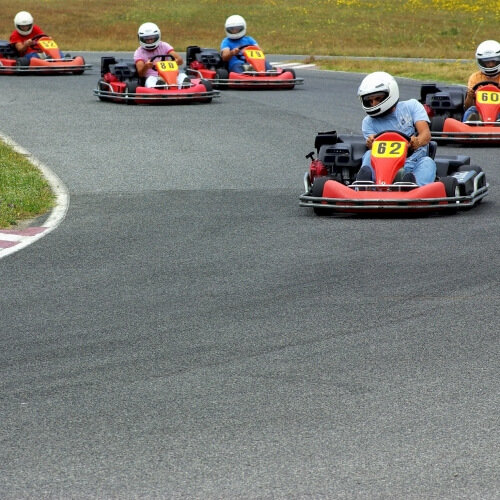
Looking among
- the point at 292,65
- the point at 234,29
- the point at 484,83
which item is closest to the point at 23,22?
the point at 234,29

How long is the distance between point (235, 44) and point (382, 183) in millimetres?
11447

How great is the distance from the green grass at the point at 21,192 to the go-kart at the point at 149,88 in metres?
5.63

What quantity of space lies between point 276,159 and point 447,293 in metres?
6.42

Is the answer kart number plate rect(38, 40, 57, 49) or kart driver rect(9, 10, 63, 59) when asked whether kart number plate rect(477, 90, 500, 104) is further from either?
kart number plate rect(38, 40, 57, 49)

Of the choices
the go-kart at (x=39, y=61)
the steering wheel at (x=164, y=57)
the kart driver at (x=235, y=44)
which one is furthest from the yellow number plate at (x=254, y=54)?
the go-kart at (x=39, y=61)

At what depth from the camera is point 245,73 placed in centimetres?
2023

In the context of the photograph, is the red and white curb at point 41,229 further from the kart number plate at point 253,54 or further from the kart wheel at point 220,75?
the kart number plate at point 253,54

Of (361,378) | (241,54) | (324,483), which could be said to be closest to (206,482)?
(324,483)

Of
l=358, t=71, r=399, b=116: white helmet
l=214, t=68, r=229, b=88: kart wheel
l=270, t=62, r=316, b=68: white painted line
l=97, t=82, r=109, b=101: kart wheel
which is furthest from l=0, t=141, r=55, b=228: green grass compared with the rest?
l=270, t=62, r=316, b=68: white painted line

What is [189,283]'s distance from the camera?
697cm

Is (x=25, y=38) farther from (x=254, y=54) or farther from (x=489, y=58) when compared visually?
(x=489, y=58)

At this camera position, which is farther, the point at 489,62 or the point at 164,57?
the point at 164,57

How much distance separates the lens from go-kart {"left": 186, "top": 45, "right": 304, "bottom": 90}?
20.2 meters

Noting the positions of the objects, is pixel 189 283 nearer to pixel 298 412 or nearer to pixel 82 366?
pixel 82 366
